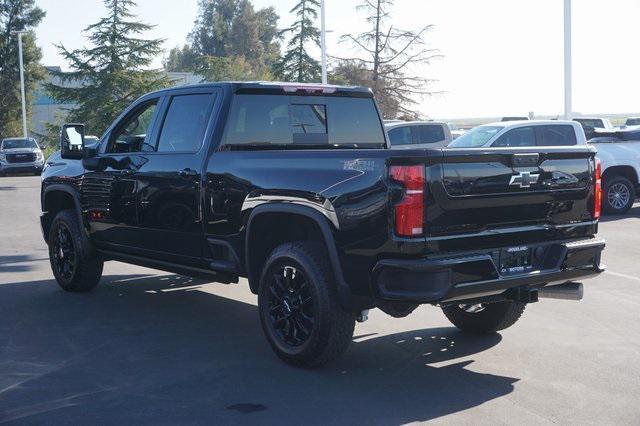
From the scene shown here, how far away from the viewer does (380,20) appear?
139 feet

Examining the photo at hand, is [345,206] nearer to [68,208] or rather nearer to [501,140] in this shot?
[68,208]

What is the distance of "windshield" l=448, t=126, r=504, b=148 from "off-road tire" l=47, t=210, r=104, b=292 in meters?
9.15

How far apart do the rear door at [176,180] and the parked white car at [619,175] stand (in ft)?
38.3

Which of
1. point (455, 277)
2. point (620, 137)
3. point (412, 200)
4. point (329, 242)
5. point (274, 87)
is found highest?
point (274, 87)

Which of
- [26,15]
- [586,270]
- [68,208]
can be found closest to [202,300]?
[68,208]

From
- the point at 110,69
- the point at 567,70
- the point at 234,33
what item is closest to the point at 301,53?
the point at 110,69

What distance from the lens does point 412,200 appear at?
521 cm

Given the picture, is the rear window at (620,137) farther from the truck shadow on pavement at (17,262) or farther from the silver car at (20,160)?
the silver car at (20,160)

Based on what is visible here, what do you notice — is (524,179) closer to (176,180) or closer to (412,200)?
(412,200)

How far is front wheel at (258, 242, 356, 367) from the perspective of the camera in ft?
18.9

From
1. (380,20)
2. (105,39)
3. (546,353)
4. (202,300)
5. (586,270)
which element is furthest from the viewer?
(105,39)

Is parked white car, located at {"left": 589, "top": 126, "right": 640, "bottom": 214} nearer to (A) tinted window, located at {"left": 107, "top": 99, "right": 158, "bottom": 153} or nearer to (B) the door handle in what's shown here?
(A) tinted window, located at {"left": 107, "top": 99, "right": 158, "bottom": 153}

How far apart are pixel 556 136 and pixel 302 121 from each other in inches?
412

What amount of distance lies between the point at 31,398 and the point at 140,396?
67cm
